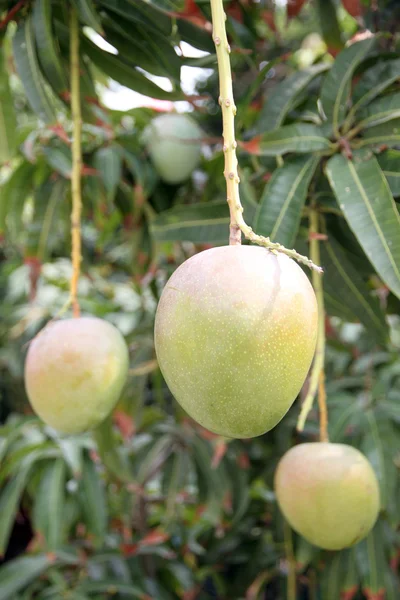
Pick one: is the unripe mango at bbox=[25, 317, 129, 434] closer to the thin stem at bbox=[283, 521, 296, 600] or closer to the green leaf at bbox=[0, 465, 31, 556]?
the green leaf at bbox=[0, 465, 31, 556]

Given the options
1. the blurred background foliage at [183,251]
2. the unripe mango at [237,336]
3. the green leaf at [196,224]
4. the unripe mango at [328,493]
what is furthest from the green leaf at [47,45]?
the unripe mango at [328,493]

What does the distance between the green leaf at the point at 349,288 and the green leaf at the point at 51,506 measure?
0.76 m

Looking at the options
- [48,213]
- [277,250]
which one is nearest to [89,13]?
[277,250]

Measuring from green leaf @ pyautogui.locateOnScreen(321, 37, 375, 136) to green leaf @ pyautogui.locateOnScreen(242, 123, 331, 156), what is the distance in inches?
1.8

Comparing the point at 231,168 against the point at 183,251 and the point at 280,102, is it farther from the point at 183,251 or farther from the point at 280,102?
the point at 183,251

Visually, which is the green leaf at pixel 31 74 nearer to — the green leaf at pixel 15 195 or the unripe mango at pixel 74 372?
the unripe mango at pixel 74 372

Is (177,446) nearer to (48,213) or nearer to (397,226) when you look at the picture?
(48,213)

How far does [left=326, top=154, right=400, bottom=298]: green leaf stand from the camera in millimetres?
596

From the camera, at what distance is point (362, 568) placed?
1069mm

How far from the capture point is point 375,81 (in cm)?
78

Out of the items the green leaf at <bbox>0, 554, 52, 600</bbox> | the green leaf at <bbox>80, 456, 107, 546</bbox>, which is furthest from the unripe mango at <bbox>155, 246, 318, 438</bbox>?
the green leaf at <bbox>0, 554, 52, 600</bbox>

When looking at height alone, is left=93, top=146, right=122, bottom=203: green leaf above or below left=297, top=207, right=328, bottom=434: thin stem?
above

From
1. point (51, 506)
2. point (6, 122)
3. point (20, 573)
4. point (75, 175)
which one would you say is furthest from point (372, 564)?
point (6, 122)

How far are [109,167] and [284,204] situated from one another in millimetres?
523
